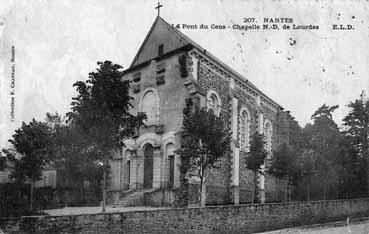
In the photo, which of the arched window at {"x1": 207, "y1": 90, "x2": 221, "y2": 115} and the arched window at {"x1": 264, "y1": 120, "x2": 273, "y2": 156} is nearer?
the arched window at {"x1": 207, "y1": 90, "x2": 221, "y2": 115}

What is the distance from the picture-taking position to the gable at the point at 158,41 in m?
24.3

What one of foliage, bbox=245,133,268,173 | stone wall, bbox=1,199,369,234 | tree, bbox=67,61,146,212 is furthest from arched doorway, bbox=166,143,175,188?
tree, bbox=67,61,146,212

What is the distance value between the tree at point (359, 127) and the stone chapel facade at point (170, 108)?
417 inches

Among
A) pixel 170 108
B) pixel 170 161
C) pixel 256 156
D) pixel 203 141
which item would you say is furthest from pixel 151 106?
pixel 203 141

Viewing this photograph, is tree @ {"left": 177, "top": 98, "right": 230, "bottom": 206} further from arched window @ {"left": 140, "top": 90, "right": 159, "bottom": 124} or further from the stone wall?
arched window @ {"left": 140, "top": 90, "right": 159, "bottom": 124}

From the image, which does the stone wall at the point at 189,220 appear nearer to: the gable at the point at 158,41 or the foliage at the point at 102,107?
the foliage at the point at 102,107

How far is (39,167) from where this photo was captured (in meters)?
20.4

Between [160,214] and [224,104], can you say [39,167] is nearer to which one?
[160,214]

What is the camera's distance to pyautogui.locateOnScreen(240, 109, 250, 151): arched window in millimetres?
28859

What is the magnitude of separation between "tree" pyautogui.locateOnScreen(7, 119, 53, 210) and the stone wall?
9656 millimetres

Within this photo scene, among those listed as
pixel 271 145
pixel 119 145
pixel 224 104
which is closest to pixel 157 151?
pixel 224 104

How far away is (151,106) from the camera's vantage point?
2461 cm

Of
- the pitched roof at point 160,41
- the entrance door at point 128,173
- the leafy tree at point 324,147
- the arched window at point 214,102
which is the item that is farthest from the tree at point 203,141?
the leafy tree at point 324,147

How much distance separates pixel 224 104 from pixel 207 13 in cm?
1050
